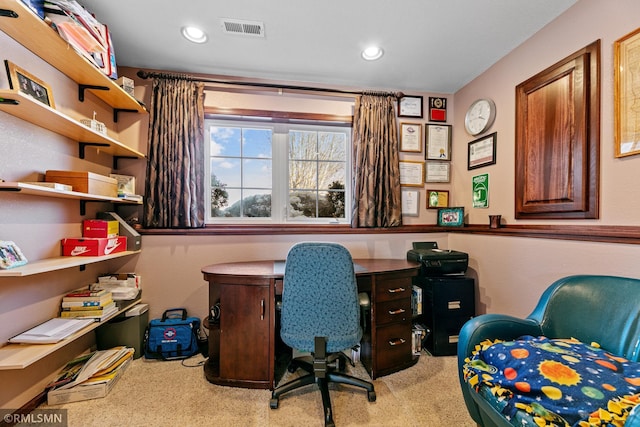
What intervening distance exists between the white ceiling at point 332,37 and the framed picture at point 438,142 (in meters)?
0.45

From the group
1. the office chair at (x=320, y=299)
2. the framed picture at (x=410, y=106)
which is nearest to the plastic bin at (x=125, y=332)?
the office chair at (x=320, y=299)

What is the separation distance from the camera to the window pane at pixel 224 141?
253cm

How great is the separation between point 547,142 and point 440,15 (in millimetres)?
1169

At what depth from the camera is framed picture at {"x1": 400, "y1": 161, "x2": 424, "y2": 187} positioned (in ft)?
8.88

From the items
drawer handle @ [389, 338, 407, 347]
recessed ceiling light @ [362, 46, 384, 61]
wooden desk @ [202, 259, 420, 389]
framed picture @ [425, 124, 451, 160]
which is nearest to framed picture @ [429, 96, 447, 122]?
framed picture @ [425, 124, 451, 160]

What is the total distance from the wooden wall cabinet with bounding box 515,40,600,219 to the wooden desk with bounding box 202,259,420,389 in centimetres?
116

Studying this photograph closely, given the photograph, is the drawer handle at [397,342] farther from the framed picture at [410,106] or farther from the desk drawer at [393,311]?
the framed picture at [410,106]

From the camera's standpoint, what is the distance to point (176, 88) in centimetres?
231

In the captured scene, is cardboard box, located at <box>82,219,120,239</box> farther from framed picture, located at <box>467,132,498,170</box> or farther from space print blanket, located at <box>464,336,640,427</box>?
framed picture, located at <box>467,132,498,170</box>

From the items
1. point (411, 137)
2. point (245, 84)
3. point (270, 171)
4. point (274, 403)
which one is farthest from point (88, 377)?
point (411, 137)

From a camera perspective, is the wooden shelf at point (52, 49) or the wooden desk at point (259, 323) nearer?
the wooden shelf at point (52, 49)

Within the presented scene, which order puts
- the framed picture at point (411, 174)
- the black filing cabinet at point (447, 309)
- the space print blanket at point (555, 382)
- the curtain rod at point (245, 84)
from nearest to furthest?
the space print blanket at point (555, 382)
the black filing cabinet at point (447, 309)
the curtain rod at point (245, 84)
the framed picture at point (411, 174)

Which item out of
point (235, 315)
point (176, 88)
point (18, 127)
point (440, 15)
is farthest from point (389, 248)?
point (18, 127)

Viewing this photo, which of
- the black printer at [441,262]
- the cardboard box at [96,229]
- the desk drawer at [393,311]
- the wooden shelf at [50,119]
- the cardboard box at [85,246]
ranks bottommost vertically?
the desk drawer at [393,311]
